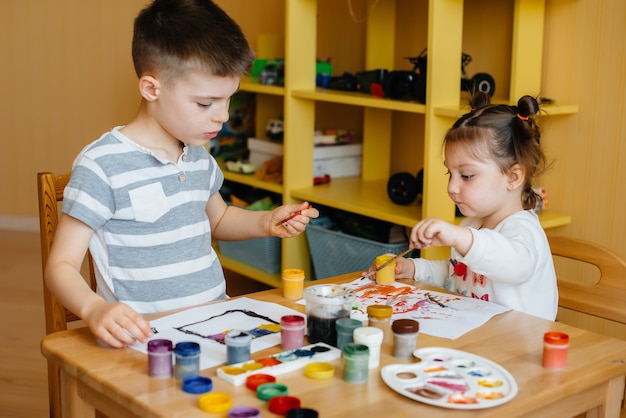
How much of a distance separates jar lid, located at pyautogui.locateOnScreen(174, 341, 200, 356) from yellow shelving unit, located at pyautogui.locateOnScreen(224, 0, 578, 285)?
4.49ft

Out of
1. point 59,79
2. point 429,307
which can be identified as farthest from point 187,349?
point 59,79

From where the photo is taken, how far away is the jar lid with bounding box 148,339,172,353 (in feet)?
3.77

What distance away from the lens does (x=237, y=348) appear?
3.93 ft

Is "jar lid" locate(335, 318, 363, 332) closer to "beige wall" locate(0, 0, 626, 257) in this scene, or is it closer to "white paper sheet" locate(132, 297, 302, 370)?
"white paper sheet" locate(132, 297, 302, 370)

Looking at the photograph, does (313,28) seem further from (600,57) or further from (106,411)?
(106,411)

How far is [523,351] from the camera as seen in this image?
1282 mm

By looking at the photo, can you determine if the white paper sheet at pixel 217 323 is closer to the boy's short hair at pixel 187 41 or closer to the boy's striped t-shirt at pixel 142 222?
the boy's striped t-shirt at pixel 142 222

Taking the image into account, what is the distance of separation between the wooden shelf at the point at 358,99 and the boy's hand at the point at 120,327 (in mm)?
1404

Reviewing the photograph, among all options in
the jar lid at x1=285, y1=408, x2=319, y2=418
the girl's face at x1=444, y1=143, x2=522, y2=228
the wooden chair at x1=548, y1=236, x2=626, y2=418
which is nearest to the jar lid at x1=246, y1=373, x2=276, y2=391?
the jar lid at x1=285, y1=408, x2=319, y2=418

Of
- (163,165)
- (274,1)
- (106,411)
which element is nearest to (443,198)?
(163,165)

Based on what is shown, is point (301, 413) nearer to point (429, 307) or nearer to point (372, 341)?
point (372, 341)

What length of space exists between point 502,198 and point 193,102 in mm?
632

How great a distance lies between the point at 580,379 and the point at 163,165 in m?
0.83

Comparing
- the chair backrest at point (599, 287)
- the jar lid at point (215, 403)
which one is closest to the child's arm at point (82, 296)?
the jar lid at point (215, 403)
